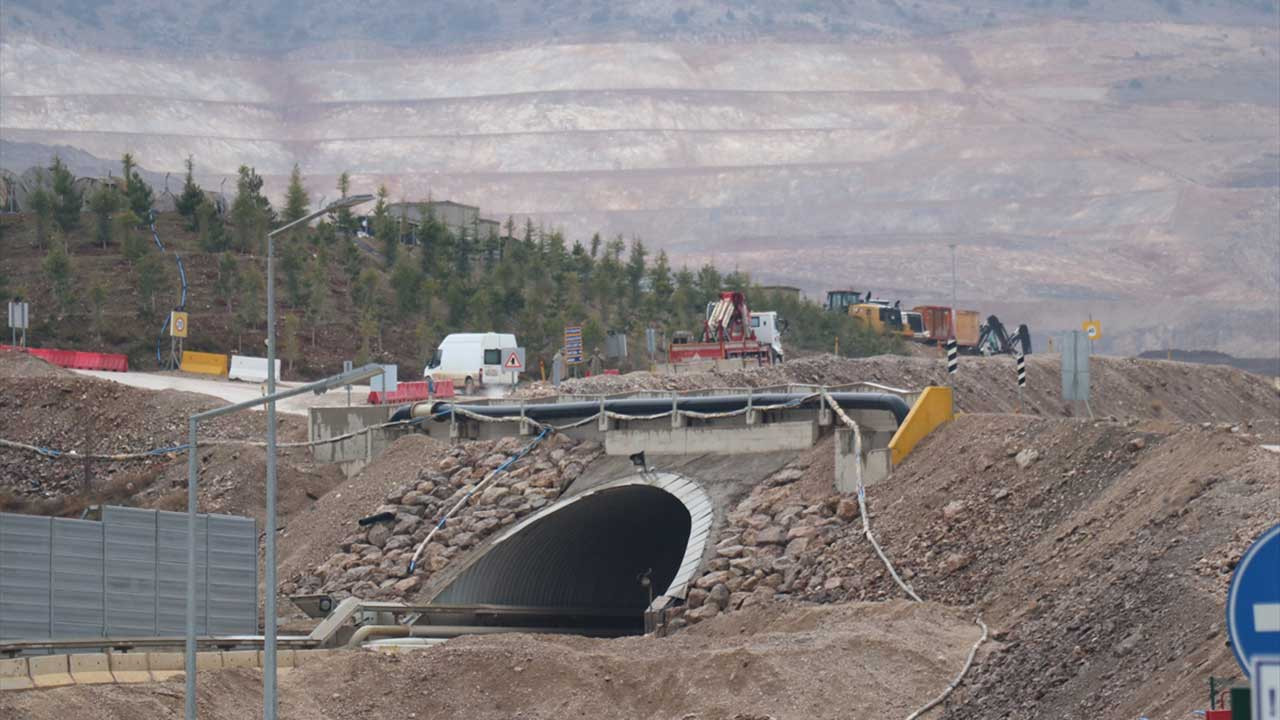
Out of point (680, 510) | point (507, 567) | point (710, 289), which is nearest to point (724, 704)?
point (507, 567)

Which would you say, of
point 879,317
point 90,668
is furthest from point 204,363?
point 879,317

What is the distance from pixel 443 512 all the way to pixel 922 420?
13.9 metres

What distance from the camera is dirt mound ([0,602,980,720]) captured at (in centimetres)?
3102

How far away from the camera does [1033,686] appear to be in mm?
29453

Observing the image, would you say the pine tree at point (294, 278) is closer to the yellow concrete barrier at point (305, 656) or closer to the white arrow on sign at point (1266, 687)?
the yellow concrete barrier at point (305, 656)

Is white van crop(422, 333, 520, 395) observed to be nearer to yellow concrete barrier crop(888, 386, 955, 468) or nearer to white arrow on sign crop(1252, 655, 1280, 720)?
yellow concrete barrier crop(888, 386, 955, 468)

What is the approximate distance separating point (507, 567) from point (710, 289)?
84153 mm

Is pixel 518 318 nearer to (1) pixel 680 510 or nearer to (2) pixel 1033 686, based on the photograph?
(1) pixel 680 510

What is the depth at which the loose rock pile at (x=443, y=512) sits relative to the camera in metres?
46.7

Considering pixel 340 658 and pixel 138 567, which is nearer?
pixel 138 567

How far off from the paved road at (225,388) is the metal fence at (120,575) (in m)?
33.8

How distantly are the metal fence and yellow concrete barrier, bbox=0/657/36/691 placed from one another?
0.95m

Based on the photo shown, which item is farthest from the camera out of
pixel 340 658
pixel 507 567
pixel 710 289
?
pixel 710 289

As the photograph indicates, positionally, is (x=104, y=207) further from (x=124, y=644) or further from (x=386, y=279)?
(x=124, y=644)
